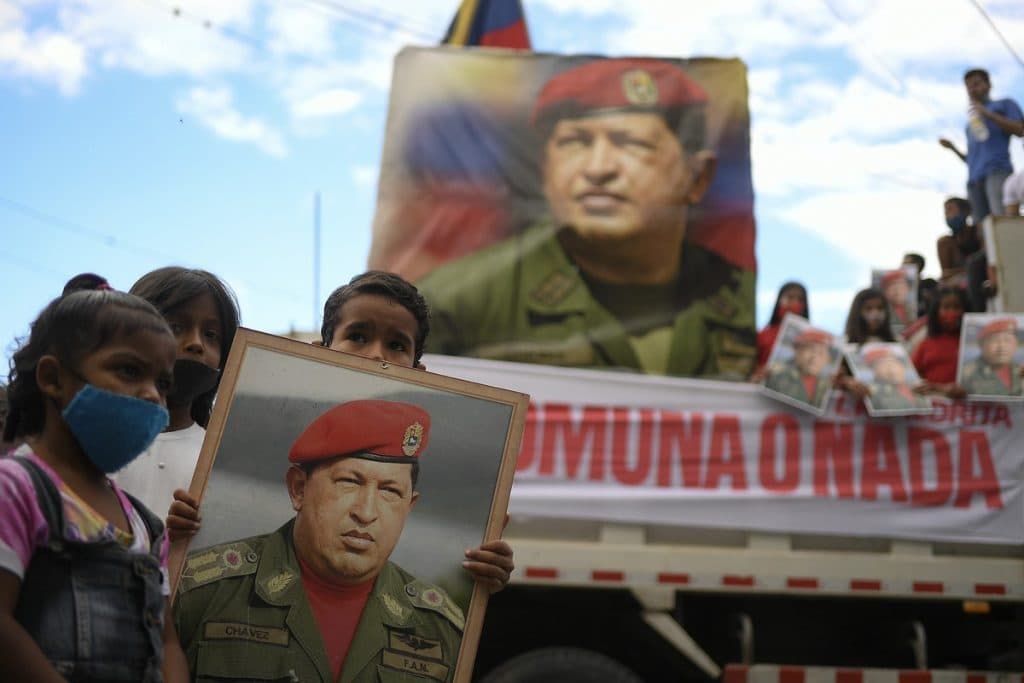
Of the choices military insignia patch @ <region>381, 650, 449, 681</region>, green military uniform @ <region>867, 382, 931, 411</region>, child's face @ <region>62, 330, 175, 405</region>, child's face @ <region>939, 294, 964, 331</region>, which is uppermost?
child's face @ <region>939, 294, 964, 331</region>

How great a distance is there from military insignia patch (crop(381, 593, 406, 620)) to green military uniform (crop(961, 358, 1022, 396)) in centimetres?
447

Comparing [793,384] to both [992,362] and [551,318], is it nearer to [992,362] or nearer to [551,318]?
[992,362]

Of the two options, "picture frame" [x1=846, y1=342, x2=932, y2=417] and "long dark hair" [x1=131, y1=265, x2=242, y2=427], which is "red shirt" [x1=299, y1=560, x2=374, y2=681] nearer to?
"long dark hair" [x1=131, y1=265, x2=242, y2=427]

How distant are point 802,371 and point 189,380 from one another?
13.2ft

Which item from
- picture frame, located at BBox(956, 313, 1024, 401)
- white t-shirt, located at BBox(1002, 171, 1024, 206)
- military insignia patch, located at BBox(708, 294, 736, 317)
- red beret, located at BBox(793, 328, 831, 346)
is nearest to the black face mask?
red beret, located at BBox(793, 328, 831, 346)

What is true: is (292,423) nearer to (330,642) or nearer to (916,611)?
(330,642)

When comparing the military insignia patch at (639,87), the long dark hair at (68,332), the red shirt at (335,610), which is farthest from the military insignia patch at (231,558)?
the military insignia patch at (639,87)

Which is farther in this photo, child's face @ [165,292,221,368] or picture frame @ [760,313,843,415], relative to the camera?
picture frame @ [760,313,843,415]

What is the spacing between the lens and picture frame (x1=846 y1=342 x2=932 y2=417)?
18.5 ft

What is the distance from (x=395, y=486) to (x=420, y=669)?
316mm

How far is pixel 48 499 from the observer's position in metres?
1.57

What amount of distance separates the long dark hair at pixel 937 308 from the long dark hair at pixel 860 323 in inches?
8.2

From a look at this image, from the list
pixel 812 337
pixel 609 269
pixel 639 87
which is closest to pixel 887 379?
pixel 812 337

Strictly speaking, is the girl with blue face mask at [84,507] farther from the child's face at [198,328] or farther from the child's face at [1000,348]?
the child's face at [1000,348]
